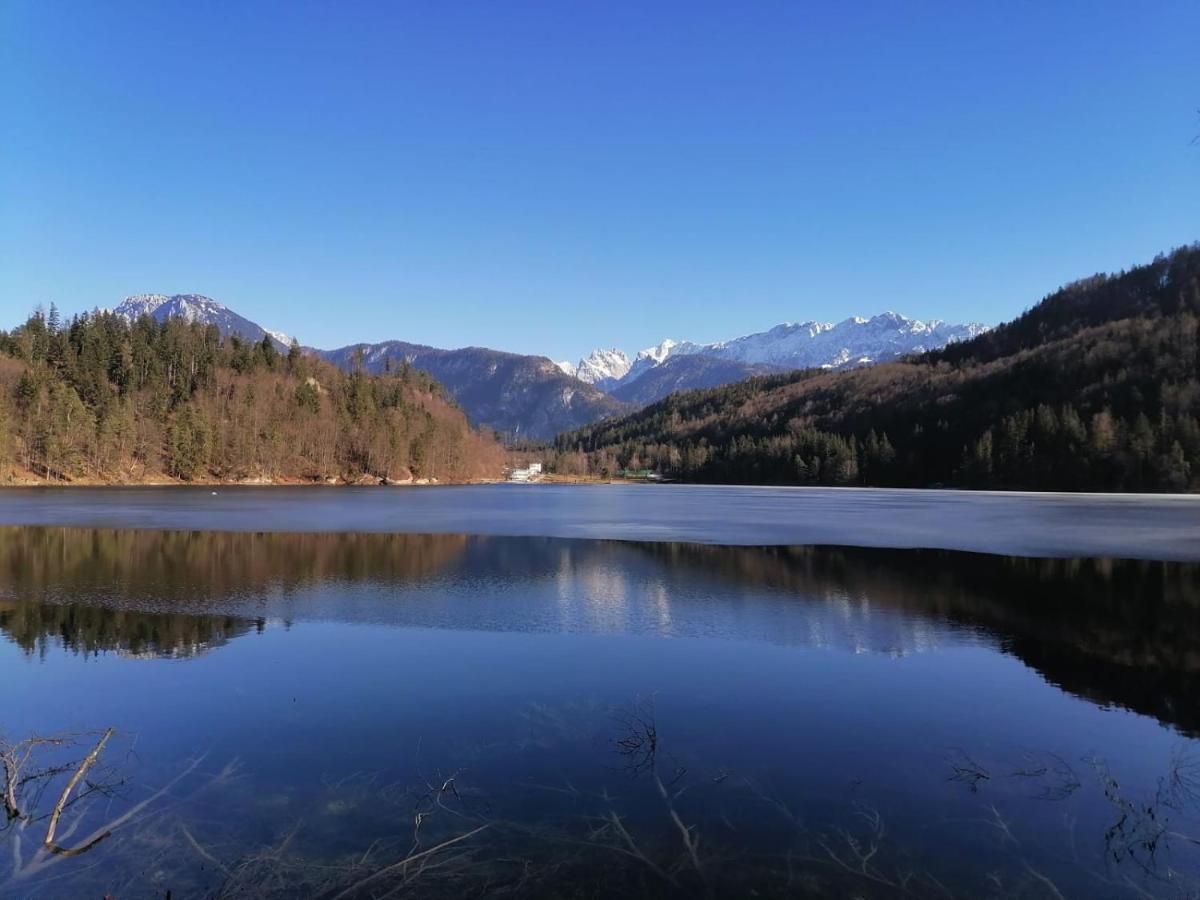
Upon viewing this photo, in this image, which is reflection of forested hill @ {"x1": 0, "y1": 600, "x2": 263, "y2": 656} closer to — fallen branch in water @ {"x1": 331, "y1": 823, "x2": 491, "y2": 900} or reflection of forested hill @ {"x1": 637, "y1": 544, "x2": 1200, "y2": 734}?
fallen branch in water @ {"x1": 331, "y1": 823, "x2": 491, "y2": 900}

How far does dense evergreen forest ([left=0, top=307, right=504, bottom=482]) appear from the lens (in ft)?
343

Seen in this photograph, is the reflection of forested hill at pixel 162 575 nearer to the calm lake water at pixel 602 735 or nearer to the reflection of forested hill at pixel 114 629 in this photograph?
the reflection of forested hill at pixel 114 629

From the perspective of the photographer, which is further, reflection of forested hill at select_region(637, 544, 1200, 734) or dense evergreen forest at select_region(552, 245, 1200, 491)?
dense evergreen forest at select_region(552, 245, 1200, 491)

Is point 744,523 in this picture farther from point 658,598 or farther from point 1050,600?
point 658,598

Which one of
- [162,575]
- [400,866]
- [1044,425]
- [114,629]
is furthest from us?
[1044,425]

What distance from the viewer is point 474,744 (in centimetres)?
1125

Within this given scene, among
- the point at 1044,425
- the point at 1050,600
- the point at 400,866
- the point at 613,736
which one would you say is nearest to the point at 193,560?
the point at 613,736

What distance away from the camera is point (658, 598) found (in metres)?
23.5

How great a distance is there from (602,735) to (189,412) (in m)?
129

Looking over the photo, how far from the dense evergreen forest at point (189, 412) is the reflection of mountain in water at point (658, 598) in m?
85.6

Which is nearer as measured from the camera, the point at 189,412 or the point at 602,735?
the point at 602,735

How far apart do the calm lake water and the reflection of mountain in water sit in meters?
0.18

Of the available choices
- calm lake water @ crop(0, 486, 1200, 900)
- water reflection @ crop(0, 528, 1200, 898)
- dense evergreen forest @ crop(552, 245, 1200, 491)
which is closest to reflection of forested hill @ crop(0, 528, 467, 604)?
calm lake water @ crop(0, 486, 1200, 900)

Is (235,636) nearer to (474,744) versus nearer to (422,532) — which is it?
(474,744)
